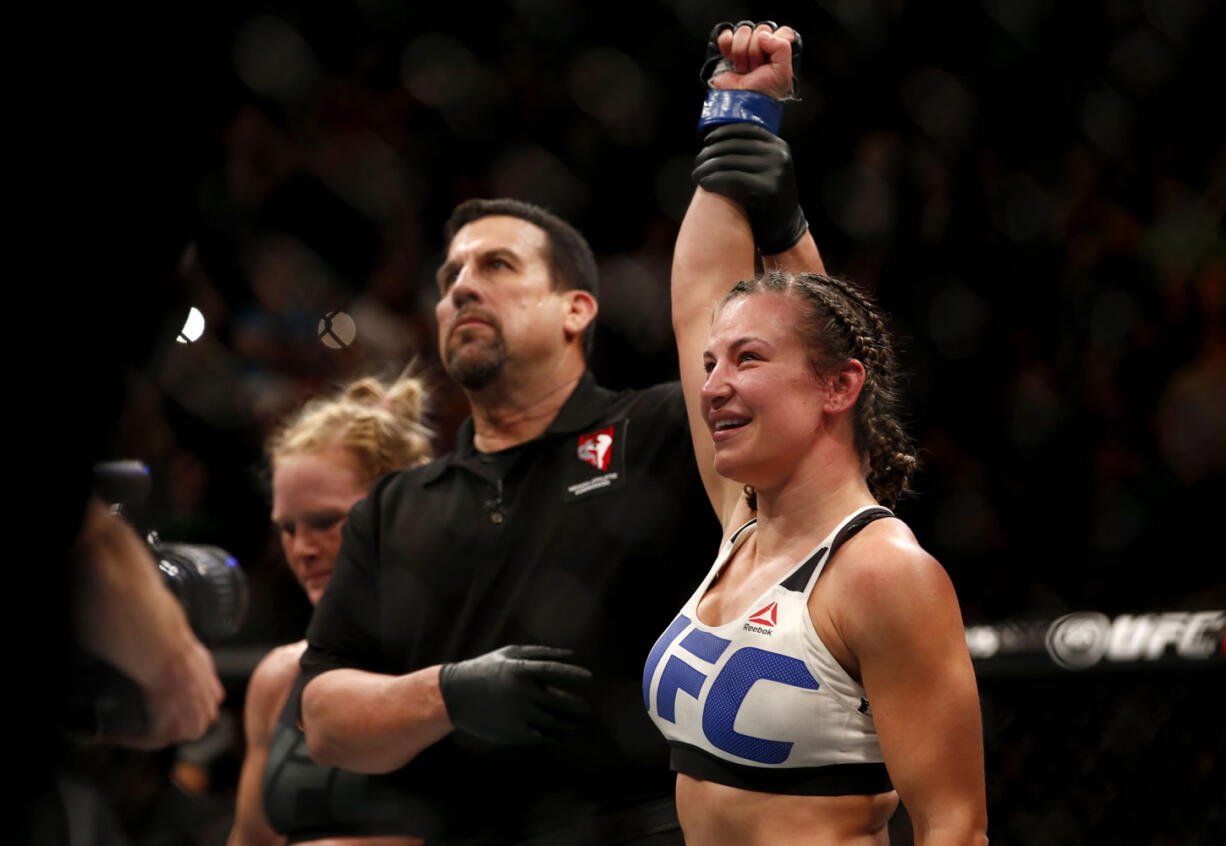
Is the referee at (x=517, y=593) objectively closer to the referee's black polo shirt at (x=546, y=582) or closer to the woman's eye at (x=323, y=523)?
the referee's black polo shirt at (x=546, y=582)

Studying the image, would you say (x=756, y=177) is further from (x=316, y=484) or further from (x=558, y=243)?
(x=316, y=484)

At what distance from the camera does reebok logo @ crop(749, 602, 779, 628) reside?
131cm

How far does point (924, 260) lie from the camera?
3.42 metres

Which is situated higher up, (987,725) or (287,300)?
(287,300)

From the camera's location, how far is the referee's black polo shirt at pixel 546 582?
180 cm

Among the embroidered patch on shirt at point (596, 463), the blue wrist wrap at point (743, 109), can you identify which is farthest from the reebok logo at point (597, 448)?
the blue wrist wrap at point (743, 109)

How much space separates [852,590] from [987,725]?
1744 mm

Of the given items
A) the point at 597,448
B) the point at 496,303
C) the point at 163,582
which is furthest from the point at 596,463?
the point at 163,582

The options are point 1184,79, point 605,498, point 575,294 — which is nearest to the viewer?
point 605,498

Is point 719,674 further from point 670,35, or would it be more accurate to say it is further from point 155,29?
point 670,35

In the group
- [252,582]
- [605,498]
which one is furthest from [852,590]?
[252,582]

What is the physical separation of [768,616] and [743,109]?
0.69 metres

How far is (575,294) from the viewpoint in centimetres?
212

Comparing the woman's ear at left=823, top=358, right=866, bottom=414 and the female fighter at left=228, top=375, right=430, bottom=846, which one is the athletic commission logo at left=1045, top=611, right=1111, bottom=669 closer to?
the female fighter at left=228, top=375, right=430, bottom=846
